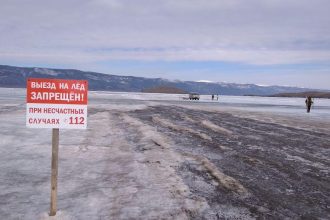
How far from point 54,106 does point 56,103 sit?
0.17 ft

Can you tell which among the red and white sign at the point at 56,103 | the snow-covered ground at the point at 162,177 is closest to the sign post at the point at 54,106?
the red and white sign at the point at 56,103

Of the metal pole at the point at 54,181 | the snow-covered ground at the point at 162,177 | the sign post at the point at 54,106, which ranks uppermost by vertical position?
the sign post at the point at 54,106

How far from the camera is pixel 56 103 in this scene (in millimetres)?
5949

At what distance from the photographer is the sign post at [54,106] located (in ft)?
19.3

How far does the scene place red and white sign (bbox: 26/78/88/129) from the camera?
5871 millimetres

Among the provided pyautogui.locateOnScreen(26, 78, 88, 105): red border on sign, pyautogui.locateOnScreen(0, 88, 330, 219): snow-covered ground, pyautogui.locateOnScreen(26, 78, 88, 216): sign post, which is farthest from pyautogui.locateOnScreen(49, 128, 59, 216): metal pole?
pyautogui.locateOnScreen(26, 78, 88, 105): red border on sign

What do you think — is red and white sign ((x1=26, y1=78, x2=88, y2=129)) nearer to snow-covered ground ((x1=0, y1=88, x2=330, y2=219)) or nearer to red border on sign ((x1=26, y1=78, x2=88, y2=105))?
red border on sign ((x1=26, y1=78, x2=88, y2=105))

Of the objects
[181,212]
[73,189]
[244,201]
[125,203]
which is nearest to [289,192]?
[244,201]

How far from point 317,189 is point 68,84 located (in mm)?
5145

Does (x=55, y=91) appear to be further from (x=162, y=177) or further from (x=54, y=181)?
(x=162, y=177)

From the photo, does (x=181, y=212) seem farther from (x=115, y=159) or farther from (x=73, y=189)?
(x=115, y=159)

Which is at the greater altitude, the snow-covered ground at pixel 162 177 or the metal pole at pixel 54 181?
the metal pole at pixel 54 181

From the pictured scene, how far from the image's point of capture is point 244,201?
6855 mm

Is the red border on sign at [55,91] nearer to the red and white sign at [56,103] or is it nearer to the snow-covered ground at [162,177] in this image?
the red and white sign at [56,103]
